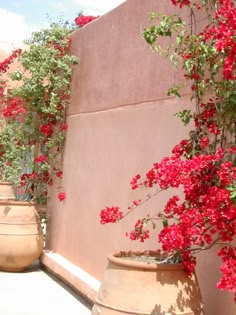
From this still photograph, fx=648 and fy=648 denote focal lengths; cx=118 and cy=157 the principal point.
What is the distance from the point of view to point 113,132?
5309 mm

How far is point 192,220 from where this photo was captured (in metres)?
3.05

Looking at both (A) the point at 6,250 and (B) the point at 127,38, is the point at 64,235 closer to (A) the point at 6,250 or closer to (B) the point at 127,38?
(A) the point at 6,250

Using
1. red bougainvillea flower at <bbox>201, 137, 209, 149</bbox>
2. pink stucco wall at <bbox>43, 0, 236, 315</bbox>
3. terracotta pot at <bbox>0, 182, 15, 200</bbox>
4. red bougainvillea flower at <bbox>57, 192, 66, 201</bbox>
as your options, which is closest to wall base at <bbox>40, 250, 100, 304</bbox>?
pink stucco wall at <bbox>43, 0, 236, 315</bbox>

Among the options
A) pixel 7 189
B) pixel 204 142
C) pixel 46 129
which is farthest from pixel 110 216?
pixel 7 189

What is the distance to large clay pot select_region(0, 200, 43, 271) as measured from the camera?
20.8 feet

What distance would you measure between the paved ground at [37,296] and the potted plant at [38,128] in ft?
0.70

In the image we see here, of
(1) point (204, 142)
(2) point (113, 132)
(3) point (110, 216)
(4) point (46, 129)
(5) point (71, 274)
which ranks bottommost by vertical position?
(5) point (71, 274)

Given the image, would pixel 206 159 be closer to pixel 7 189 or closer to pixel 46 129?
pixel 46 129

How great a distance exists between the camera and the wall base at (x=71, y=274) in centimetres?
525

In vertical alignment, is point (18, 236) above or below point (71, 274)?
→ above

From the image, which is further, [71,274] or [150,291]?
[71,274]

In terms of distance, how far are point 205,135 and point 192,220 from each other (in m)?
0.80

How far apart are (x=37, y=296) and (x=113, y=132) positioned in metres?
1.59

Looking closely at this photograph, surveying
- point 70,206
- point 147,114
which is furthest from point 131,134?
point 70,206
